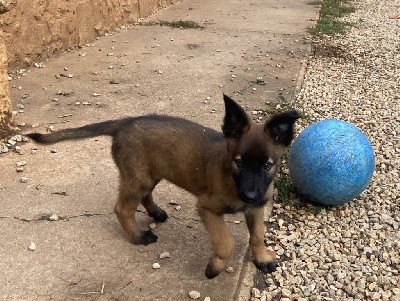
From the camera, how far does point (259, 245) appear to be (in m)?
3.85

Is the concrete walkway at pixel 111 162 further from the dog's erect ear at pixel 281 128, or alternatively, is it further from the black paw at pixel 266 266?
the dog's erect ear at pixel 281 128

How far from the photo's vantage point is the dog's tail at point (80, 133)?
3.89 meters

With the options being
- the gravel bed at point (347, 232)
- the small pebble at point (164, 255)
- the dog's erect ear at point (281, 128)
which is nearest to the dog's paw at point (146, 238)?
the small pebble at point (164, 255)

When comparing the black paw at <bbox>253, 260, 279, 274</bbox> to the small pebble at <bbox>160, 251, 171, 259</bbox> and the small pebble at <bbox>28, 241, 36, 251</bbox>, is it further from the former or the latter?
the small pebble at <bbox>28, 241, 36, 251</bbox>

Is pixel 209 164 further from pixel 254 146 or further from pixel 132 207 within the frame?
pixel 132 207

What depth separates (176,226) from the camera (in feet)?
14.2

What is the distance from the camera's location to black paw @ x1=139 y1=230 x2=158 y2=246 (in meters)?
4.04

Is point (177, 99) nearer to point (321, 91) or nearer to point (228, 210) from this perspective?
point (321, 91)

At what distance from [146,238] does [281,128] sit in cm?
145

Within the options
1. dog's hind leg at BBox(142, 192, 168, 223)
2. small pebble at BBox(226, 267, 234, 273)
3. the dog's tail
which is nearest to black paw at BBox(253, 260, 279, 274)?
small pebble at BBox(226, 267, 234, 273)

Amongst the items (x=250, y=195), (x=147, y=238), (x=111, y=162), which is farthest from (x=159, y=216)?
(x=250, y=195)

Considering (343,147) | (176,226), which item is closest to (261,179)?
(176,226)

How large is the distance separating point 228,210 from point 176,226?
833mm

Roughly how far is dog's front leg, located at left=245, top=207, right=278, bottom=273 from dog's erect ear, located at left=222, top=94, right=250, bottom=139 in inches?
26.7
